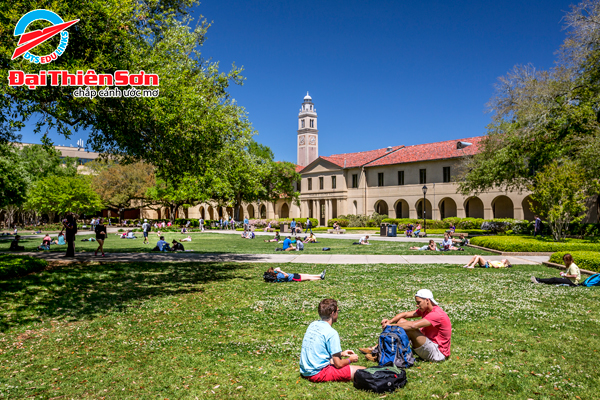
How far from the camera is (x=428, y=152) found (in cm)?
5334

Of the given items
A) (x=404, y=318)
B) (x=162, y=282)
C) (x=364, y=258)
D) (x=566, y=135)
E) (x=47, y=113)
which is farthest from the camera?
(x=566, y=135)

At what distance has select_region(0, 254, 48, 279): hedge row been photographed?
11.2m

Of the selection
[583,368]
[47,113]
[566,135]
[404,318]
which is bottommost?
[583,368]

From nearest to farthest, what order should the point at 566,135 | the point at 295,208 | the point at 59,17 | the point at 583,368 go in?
1. the point at 583,368
2. the point at 59,17
3. the point at 566,135
4. the point at 295,208

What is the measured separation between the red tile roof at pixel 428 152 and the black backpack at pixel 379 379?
4714cm

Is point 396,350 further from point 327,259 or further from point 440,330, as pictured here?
point 327,259

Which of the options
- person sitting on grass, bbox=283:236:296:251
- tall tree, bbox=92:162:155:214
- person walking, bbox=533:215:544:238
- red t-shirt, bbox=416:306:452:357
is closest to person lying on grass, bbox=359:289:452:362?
red t-shirt, bbox=416:306:452:357

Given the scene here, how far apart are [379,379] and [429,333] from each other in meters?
1.40

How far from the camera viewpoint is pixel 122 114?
1189cm

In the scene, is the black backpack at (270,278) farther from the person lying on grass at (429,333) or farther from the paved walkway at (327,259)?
the person lying on grass at (429,333)

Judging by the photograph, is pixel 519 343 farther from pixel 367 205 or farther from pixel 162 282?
pixel 367 205

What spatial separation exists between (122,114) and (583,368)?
12.1 meters

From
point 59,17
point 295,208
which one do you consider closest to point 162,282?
point 59,17

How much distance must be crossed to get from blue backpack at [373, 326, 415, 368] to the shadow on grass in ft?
19.9
